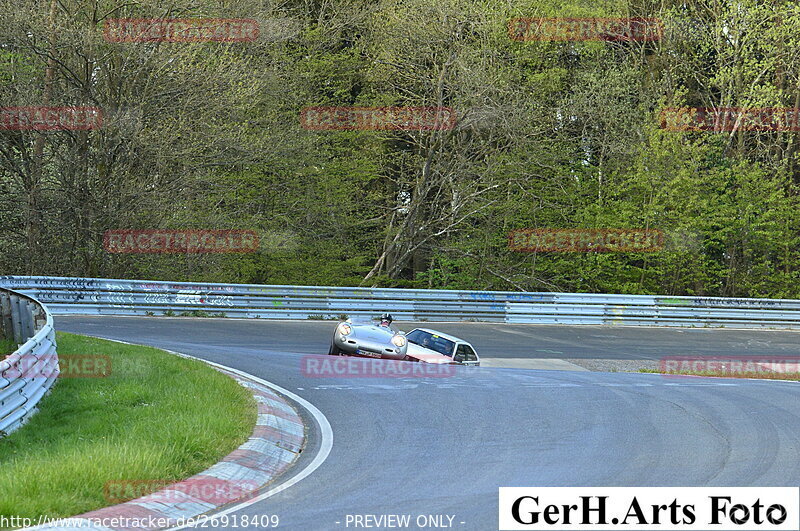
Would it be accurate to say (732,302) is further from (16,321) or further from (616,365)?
(16,321)

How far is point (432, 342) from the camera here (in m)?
18.1

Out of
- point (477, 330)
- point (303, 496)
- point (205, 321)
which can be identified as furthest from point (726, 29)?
point (303, 496)

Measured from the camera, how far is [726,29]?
39312 mm

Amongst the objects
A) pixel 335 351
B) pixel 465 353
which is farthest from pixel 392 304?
pixel 335 351

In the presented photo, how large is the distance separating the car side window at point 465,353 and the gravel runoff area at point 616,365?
145 inches

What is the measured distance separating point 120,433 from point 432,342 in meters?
9.90

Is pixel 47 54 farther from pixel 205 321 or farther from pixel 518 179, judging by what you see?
pixel 518 179

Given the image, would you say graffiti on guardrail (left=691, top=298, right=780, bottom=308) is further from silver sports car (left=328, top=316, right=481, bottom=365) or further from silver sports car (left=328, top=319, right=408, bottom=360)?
silver sports car (left=328, top=319, right=408, bottom=360)

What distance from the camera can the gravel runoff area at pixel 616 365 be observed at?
808 inches

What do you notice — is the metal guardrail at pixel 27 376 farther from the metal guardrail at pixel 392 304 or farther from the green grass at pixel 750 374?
the green grass at pixel 750 374

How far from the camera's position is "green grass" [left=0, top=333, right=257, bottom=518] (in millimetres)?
6586

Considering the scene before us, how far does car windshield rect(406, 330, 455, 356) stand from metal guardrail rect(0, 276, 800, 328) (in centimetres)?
769

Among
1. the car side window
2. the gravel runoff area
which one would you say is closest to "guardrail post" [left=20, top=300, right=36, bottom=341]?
the car side window

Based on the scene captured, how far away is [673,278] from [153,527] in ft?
112
